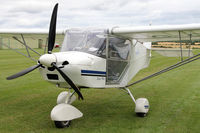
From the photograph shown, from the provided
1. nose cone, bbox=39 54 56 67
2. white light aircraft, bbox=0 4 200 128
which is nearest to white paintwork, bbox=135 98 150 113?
white light aircraft, bbox=0 4 200 128

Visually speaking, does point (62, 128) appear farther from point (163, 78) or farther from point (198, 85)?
point (163, 78)

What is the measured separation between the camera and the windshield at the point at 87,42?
18.7 ft

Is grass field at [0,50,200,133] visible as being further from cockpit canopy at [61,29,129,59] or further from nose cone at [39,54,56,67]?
cockpit canopy at [61,29,129,59]

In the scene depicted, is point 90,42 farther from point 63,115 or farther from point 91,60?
point 63,115

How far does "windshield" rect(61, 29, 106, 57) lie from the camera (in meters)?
5.71

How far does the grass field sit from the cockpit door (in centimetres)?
97

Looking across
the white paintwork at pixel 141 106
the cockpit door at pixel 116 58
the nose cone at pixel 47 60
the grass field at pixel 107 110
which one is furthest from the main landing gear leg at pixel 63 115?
the white paintwork at pixel 141 106

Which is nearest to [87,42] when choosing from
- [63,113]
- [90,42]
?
[90,42]

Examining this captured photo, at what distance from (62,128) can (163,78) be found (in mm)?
8684

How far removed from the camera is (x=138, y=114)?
20.4 ft

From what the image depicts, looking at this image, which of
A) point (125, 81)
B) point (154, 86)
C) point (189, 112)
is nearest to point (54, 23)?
point (125, 81)

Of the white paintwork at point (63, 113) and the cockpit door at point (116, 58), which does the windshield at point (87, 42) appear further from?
the white paintwork at point (63, 113)

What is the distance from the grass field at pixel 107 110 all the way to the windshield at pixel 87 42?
165 cm

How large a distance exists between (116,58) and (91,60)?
1.11 meters
